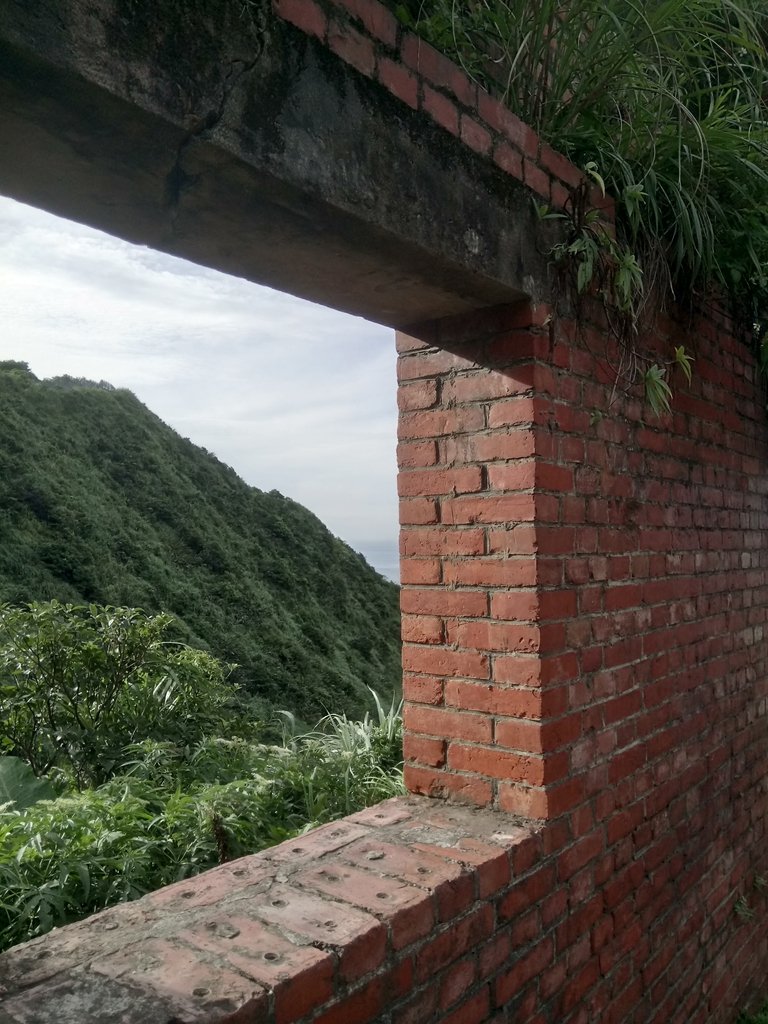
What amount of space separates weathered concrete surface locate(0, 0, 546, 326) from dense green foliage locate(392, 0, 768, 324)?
0.37 metres

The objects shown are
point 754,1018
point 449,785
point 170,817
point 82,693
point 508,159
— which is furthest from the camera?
point 82,693

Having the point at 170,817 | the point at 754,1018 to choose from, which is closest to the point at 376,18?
the point at 170,817

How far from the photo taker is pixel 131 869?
2.23 m

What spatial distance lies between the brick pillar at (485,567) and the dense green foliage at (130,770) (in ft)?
2.52

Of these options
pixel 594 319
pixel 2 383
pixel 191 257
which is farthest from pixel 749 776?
pixel 2 383

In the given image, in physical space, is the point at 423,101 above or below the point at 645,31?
below

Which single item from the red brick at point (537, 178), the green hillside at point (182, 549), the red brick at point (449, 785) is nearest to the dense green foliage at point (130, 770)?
the red brick at point (449, 785)

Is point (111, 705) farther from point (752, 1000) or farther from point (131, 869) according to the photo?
point (752, 1000)

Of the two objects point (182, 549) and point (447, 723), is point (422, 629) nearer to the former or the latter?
point (447, 723)

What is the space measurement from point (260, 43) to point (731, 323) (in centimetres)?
244

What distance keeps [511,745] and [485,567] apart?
477mm

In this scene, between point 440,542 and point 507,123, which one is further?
point 440,542

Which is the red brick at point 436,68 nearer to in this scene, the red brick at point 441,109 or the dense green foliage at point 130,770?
the red brick at point 441,109

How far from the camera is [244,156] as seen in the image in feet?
4.65
